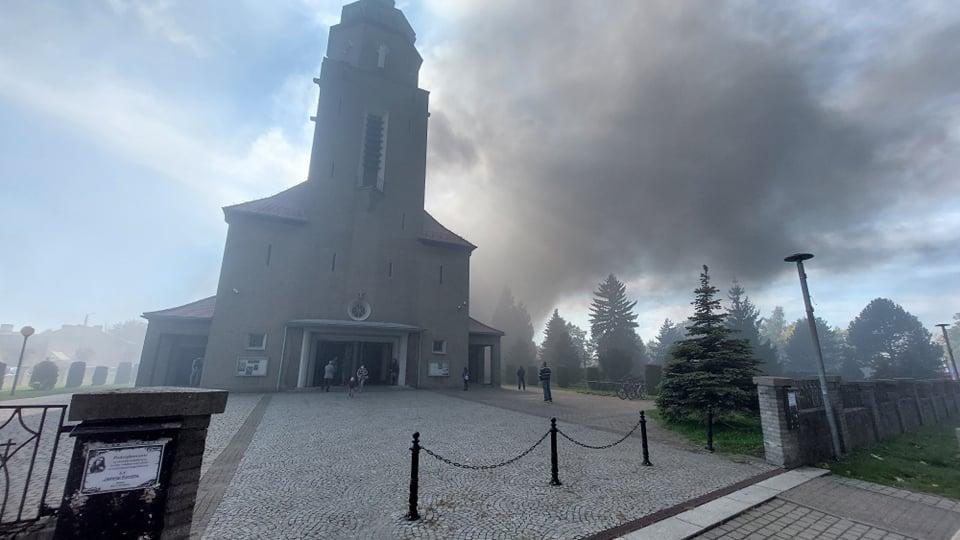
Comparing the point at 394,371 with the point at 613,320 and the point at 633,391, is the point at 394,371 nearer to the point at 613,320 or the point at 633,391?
the point at 633,391

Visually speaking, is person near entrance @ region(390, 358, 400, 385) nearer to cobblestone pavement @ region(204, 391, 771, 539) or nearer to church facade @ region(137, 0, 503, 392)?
church facade @ region(137, 0, 503, 392)

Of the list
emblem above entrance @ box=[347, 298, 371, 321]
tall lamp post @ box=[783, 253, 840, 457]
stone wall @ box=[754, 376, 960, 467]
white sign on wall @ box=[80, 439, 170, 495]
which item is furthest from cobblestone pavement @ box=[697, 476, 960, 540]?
emblem above entrance @ box=[347, 298, 371, 321]

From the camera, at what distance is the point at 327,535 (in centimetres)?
483

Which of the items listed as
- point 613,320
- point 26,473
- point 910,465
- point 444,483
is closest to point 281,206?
point 26,473

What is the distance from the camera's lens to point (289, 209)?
23531 millimetres

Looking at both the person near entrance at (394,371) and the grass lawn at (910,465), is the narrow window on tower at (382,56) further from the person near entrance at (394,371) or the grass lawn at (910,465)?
the grass lawn at (910,465)

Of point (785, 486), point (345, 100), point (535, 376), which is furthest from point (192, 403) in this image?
point (535, 376)

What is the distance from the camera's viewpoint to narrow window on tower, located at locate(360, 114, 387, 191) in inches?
1020

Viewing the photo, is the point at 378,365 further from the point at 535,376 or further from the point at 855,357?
the point at 855,357

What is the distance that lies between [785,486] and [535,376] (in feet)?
109

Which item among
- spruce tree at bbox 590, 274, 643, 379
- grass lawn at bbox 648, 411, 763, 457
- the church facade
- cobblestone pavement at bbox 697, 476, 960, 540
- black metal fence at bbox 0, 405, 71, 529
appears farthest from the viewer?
spruce tree at bbox 590, 274, 643, 379

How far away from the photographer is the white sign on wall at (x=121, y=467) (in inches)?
117

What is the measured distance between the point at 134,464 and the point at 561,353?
49951 mm

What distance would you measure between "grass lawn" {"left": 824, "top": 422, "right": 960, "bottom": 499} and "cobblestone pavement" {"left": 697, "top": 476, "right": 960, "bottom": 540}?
0.73 m
